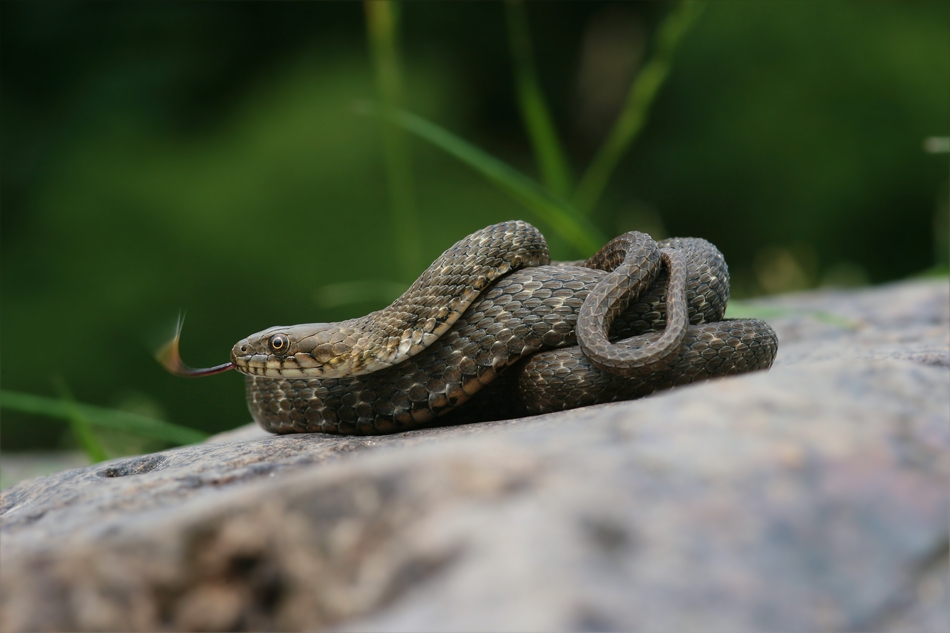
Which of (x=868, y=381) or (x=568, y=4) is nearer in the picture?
(x=868, y=381)

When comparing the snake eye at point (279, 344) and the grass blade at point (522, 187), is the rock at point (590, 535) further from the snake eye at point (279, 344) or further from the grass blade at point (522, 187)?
the grass blade at point (522, 187)

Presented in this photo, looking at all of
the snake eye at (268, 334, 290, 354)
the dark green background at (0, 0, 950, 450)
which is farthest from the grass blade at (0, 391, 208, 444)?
the dark green background at (0, 0, 950, 450)

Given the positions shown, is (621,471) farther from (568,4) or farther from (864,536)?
(568,4)

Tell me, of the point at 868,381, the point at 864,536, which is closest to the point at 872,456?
the point at 864,536

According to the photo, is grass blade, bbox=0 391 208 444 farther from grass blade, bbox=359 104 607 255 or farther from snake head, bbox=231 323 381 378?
grass blade, bbox=359 104 607 255

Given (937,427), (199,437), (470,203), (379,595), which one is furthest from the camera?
(470,203)

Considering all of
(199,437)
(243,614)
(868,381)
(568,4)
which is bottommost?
(199,437)
